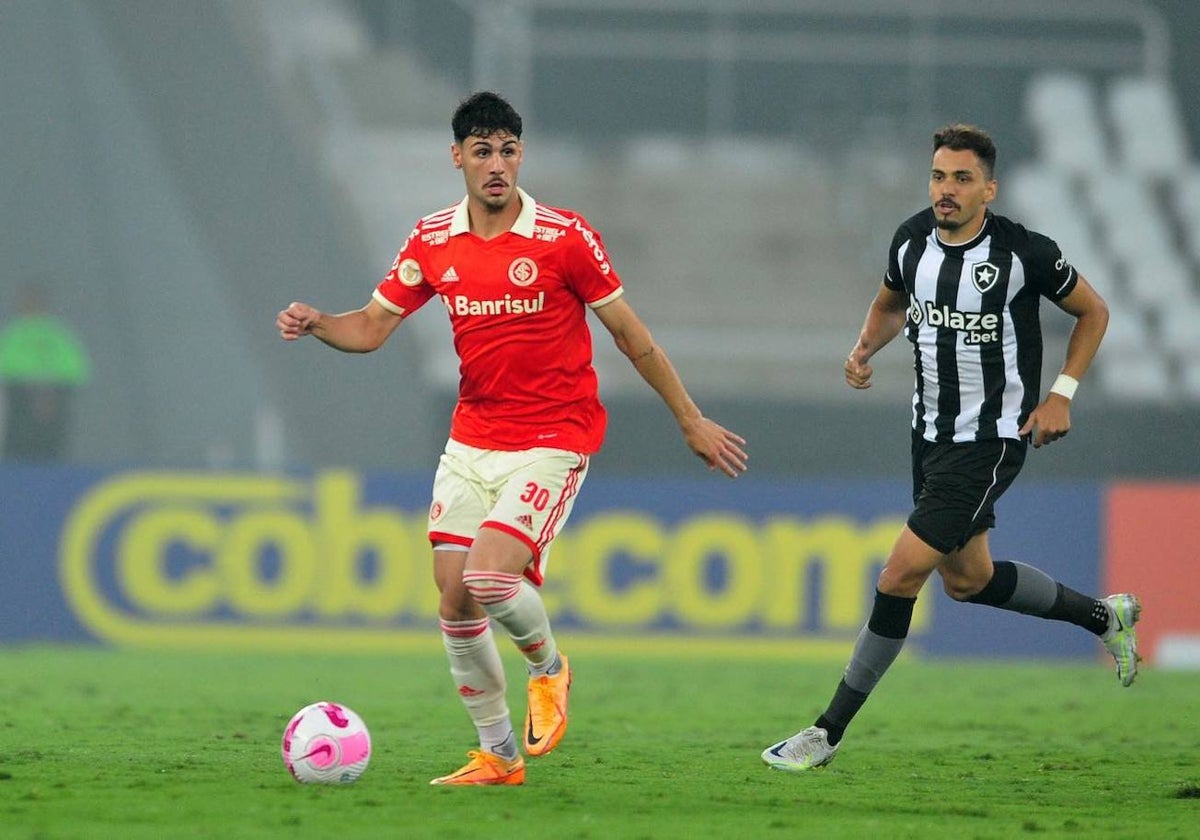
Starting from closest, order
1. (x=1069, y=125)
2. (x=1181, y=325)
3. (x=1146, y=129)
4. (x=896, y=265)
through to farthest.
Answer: (x=896, y=265)
(x=1181, y=325)
(x=1069, y=125)
(x=1146, y=129)

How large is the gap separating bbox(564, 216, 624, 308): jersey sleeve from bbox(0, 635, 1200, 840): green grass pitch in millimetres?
1801

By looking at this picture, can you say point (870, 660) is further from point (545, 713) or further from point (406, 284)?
point (406, 284)

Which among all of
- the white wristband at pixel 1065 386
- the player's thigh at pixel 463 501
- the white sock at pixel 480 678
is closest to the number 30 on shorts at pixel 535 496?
the player's thigh at pixel 463 501

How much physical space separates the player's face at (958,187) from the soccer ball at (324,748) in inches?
119

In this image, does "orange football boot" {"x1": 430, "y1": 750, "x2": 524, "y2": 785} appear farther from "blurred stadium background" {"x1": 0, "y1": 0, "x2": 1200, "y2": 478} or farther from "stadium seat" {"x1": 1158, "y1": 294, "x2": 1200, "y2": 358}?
"stadium seat" {"x1": 1158, "y1": 294, "x2": 1200, "y2": 358}

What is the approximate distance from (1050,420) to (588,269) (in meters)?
1.93

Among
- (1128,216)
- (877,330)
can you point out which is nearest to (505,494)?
(877,330)

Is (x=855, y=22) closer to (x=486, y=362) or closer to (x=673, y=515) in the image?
(x=673, y=515)

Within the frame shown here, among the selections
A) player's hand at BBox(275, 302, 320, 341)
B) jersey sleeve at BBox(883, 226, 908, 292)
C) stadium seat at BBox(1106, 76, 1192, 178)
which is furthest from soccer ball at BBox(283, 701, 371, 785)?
stadium seat at BBox(1106, 76, 1192, 178)

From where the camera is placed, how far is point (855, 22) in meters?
20.5

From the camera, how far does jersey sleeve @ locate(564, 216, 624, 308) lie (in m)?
7.43

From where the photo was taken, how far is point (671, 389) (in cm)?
746

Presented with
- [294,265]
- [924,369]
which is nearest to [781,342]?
[294,265]

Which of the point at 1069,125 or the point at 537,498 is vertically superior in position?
the point at 1069,125
